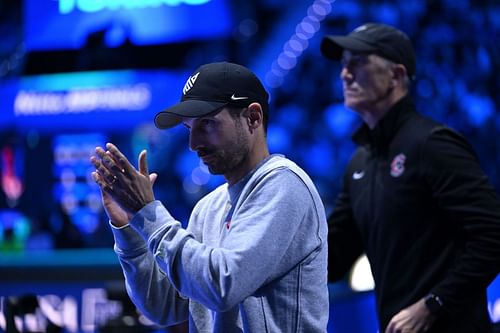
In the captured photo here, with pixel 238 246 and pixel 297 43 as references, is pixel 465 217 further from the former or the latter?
pixel 297 43

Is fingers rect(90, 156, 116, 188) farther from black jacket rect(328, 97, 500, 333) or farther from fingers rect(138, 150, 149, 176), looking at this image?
black jacket rect(328, 97, 500, 333)

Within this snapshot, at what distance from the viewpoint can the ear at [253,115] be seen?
6.80ft

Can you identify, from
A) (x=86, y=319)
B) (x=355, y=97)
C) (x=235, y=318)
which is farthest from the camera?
(x=86, y=319)

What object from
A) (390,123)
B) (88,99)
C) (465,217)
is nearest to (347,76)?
(390,123)

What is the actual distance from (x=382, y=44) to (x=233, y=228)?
1512 mm

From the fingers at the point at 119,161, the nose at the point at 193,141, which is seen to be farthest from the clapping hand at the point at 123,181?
the nose at the point at 193,141

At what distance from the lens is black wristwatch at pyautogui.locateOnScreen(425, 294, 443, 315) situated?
8.80 ft

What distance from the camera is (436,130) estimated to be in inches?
113

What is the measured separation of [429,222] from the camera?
2.81 metres

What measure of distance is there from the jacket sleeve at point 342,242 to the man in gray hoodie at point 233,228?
1.13 meters

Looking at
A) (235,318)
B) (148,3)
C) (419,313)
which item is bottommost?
(419,313)

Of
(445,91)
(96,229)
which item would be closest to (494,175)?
(445,91)

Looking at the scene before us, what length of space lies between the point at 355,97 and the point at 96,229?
591 centimetres

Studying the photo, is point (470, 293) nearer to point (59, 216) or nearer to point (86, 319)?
point (86, 319)
